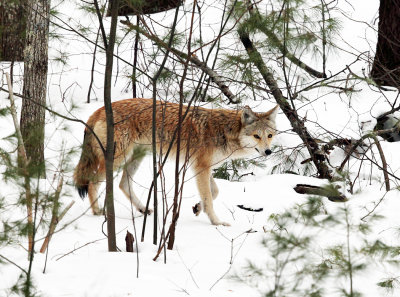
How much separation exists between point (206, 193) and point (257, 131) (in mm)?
912

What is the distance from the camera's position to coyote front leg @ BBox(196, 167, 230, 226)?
5957 mm

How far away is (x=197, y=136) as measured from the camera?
6387 millimetres

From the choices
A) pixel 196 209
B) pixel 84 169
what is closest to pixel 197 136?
pixel 196 209

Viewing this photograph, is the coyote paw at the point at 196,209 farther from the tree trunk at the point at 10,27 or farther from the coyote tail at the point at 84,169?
the tree trunk at the point at 10,27

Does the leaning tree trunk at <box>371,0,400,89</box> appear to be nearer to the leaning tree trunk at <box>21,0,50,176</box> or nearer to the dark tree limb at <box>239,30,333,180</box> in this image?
the dark tree limb at <box>239,30,333,180</box>

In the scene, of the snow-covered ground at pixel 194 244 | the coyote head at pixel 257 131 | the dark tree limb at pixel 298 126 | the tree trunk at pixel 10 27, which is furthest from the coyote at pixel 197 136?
the tree trunk at pixel 10 27

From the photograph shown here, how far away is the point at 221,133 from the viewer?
652 centimetres

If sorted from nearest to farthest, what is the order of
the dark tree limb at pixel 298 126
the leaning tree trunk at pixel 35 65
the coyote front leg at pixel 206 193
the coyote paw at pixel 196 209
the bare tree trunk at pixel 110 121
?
the bare tree trunk at pixel 110 121 → the coyote front leg at pixel 206 193 → the coyote paw at pixel 196 209 → the leaning tree trunk at pixel 35 65 → the dark tree limb at pixel 298 126

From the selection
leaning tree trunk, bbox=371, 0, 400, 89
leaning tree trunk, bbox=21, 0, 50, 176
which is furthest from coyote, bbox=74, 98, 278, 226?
leaning tree trunk, bbox=371, 0, 400, 89

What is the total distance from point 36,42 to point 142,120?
6.30ft

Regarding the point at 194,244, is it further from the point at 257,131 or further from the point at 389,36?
the point at 389,36

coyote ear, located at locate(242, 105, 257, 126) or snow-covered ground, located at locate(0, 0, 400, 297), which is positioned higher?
coyote ear, located at locate(242, 105, 257, 126)

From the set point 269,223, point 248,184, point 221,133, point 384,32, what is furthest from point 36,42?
point 384,32

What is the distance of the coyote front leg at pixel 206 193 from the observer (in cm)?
596
